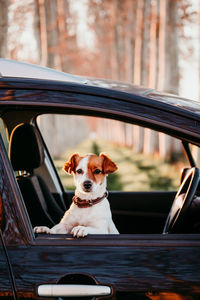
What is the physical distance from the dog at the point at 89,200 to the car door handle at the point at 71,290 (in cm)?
60

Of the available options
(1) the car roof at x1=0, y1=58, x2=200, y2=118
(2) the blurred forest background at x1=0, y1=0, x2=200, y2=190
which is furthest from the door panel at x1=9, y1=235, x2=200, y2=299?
(2) the blurred forest background at x1=0, y1=0, x2=200, y2=190

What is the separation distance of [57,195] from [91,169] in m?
1.08

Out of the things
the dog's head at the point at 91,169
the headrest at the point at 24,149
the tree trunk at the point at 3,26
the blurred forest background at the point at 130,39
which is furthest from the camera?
the blurred forest background at the point at 130,39

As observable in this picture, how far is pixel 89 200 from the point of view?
2602 mm

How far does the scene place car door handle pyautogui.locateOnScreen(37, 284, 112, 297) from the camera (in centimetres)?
166

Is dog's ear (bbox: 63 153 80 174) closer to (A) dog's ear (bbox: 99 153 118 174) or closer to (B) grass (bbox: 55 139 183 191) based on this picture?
(A) dog's ear (bbox: 99 153 118 174)

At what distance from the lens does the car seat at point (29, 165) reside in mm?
2920

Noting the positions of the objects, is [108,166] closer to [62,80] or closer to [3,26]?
[62,80]

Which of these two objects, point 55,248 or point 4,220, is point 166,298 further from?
point 4,220

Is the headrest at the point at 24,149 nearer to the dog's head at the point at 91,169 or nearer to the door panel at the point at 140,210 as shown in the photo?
the dog's head at the point at 91,169

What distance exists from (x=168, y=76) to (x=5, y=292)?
39.6ft

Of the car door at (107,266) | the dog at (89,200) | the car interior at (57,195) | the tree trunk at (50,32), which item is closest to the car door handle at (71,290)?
the car door at (107,266)

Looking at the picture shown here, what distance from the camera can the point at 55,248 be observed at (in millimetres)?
1759

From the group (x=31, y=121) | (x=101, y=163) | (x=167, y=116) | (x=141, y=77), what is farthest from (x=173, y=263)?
(x=141, y=77)
